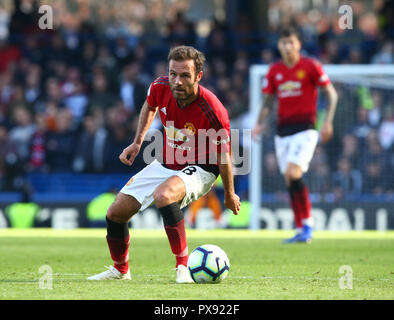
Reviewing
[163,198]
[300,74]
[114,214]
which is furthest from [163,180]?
[300,74]

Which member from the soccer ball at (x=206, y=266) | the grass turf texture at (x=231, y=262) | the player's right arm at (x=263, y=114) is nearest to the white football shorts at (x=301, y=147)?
the player's right arm at (x=263, y=114)

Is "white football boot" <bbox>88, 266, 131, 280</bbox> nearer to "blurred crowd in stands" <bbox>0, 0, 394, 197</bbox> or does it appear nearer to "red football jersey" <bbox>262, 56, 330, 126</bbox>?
"red football jersey" <bbox>262, 56, 330, 126</bbox>

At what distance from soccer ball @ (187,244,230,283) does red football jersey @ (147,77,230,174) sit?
2.51 ft

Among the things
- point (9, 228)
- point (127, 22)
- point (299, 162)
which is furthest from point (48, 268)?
point (127, 22)

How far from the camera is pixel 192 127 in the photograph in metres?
6.50

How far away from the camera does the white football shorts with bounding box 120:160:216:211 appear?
6.45 metres

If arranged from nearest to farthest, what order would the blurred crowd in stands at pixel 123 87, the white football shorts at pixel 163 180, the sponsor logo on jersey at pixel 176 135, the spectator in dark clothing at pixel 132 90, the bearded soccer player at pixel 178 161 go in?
the bearded soccer player at pixel 178 161
the white football shorts at pixel 163 180
the sponsor logo on jersey at pixel 176 135
the blurred crowd in stands at pixel 123 87
the spectator in dark clothing at pixel 132 90

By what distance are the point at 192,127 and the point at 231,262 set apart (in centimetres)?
212

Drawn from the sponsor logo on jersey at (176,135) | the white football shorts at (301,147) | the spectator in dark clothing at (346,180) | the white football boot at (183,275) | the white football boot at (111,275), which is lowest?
the spectator in dark clothing at (346,180)

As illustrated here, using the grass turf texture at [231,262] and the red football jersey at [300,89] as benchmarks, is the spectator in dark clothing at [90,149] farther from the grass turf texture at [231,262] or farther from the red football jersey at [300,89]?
the red football jersey at [300,89]

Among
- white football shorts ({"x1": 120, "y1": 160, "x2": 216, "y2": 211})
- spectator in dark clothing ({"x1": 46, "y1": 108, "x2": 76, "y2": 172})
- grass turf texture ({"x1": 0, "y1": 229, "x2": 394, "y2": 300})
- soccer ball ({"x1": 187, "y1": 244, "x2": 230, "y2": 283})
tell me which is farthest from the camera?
spectator in dark clothing ({"x1": 46, "y1": 108, "x2": 76, "y2": 172})

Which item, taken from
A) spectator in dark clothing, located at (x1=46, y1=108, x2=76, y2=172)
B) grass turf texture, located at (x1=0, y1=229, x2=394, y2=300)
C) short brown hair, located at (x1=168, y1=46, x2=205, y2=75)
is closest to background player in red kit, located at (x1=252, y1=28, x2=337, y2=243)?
grass turf texture, located at (x1=0, y1=229, x2=394, y2=300)

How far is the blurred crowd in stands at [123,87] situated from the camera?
13906 mm

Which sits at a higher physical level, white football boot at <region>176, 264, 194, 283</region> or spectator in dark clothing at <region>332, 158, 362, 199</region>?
white football boot at <region>176, 264, 194, 283</region>
